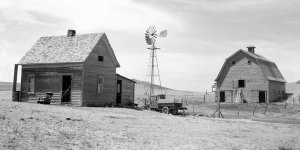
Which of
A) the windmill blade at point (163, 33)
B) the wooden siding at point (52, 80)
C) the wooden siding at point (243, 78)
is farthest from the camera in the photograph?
the wooden siding at point (243, 78)

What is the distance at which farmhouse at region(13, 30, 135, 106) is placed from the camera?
3117cm

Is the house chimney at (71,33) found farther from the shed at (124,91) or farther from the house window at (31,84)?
the shed at (124,91)

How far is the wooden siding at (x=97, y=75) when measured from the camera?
31284 mm

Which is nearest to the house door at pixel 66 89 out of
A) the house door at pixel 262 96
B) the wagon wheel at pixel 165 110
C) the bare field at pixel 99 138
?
the wagon wheel at pixel 165 110

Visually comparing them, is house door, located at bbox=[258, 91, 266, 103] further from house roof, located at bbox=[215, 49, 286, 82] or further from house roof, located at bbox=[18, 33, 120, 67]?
house roof, located at bbox=[18, 33, 120, 67]

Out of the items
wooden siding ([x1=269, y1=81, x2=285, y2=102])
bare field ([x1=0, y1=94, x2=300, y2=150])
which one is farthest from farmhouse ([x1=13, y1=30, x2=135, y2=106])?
wooden siding ([x1=269, y1=81, x2=285, y2=102])

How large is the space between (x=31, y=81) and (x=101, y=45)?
7202 mm

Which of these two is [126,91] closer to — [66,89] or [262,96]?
[66,89]

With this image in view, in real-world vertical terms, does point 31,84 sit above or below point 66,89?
above

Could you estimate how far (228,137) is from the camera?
683 inches

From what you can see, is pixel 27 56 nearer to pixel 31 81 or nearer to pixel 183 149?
pixel 31 81

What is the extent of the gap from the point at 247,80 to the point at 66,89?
1080 inches

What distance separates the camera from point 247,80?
1977 inches

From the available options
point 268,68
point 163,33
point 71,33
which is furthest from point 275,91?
point 71,33
